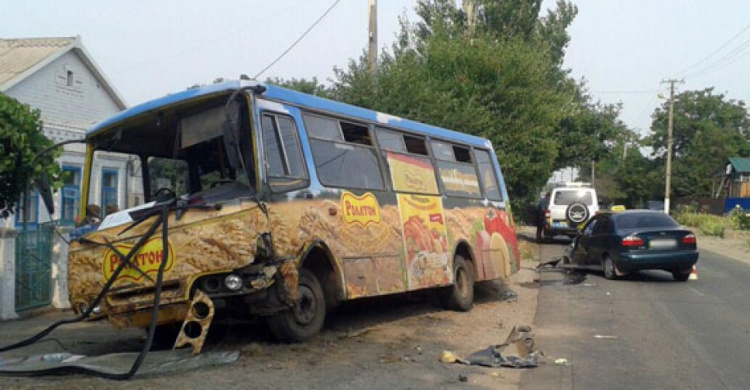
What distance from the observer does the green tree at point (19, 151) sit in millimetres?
10016

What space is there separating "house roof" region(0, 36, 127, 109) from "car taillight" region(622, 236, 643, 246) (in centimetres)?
1626

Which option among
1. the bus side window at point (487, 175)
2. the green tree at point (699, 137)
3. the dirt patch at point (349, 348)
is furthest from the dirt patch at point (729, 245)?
the green tree at point (699, 137)

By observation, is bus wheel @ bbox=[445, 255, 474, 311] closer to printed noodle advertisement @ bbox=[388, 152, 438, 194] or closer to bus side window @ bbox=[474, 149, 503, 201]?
printed noodle advertisement @ bbox=[388, 152, 438, 194]

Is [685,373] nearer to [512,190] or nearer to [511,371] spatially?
[511,371]

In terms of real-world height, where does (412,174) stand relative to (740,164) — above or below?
below

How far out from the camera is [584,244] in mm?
17375

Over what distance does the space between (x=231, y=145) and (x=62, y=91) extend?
725 inches

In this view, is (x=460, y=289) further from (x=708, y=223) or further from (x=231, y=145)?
(x=708, y=223)

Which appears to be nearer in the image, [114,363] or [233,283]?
[114,363]

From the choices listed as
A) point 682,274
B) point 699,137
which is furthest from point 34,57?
point 699,137

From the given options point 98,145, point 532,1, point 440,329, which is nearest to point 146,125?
point 98,145

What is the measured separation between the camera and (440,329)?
9859 mm

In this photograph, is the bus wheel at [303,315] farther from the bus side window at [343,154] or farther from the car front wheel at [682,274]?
the car front wheel at [682,274]

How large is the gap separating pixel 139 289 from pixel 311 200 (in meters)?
2.00
